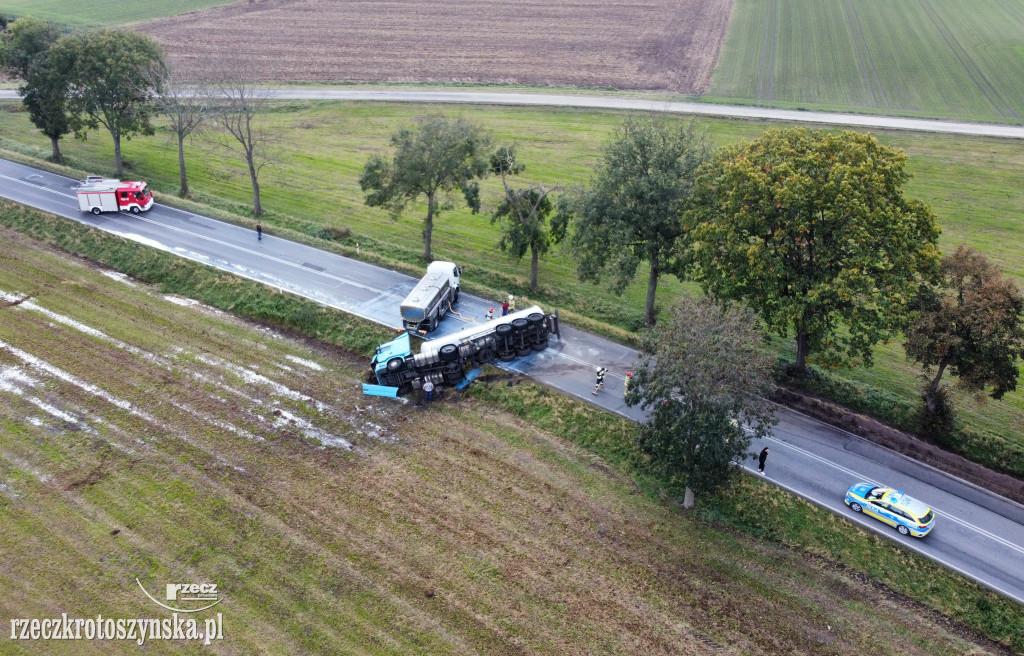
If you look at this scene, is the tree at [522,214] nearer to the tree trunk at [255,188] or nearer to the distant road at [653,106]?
the tree trunk at [255,188]

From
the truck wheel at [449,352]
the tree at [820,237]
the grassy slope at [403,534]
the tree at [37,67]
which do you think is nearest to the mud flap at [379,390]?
the grassy slope at [403,534]

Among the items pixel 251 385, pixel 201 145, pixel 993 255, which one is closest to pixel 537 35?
pixel 201 145

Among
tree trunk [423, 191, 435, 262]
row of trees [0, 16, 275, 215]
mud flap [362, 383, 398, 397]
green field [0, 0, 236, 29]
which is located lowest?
mud flap [362, 383, 398, 397]

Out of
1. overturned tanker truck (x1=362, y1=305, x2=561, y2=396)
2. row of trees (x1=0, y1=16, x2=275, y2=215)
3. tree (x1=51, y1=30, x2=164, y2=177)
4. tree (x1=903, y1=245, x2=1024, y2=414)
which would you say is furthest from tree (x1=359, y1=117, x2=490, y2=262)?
tree (x1=903, y1=245, x2=1024, y2=414)

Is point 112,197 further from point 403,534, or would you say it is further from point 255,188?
point 403,534

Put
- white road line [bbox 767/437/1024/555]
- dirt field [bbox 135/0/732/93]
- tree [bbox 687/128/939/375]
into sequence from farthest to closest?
dirt field [bbox 135/0/732/93] < tree [bbox 687/128/939/375] < white road line [bbox 767/437/1024/555]

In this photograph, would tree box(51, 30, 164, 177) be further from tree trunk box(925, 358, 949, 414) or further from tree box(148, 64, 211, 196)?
tree trunk box(925, 358, 949, 414)
